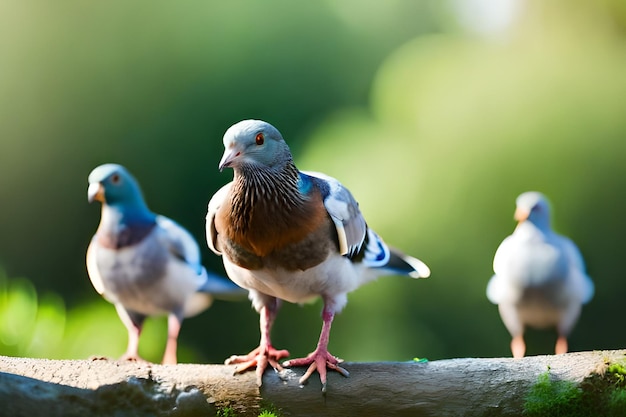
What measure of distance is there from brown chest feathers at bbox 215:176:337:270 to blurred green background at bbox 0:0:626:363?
106 centimetres

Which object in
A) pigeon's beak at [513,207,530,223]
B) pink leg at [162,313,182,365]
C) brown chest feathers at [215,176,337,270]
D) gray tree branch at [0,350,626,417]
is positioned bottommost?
gray tree branch at [0,350,626,417]

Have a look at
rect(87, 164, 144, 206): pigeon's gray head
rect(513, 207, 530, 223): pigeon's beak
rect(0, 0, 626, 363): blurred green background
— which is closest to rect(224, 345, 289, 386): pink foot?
rect(87, 164, 144, 206): pigeon's gray head

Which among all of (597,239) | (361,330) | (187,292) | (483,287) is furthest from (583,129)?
(187,292)

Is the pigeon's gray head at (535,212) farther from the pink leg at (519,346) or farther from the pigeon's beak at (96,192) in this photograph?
the pigeon's beak at (96,192)

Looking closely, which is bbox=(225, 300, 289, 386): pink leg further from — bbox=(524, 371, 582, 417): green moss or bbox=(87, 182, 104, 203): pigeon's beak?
bbox=(87, 182, 104, 203): pigeon's beak

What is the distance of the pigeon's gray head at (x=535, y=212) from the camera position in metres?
2.64

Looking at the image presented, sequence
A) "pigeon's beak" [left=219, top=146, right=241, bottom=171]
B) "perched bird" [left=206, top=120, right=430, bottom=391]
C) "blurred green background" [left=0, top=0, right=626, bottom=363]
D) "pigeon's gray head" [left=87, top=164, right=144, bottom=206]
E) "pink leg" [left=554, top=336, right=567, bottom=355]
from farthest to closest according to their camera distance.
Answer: "blurred green background" [left=0, top=0, right=626, bottom=363], "pink leg" [left=554, top=336, right=567, bottom=355], "pigeon's gray head" [left=87, top=164, right=144, bottom=206], "perched bird" [left=206, top=120, right=430, bottom=391], "pigeon's beak" [left=219, top=146, right=241, bottom=171]

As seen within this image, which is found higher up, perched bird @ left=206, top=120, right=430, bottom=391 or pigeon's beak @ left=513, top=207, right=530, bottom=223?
pigeon's beak @ left=513, top=207, right=530, bottom=223

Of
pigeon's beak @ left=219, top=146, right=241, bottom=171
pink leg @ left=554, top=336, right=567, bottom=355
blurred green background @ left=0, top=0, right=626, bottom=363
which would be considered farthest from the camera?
blurred green background @ left=0, top=0, right=626, bottom=363

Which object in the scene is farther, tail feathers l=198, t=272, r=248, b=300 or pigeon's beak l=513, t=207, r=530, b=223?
tail feathers l=198, t=272, r=248, b=300

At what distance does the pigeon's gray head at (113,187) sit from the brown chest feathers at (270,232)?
2.38ft

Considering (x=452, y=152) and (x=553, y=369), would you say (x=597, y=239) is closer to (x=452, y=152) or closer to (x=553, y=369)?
(x=452, y=152)

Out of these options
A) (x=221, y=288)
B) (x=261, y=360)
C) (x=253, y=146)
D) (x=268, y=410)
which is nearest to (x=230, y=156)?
(x=253, y=146)

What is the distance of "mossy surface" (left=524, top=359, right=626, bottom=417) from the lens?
6.47 ft
